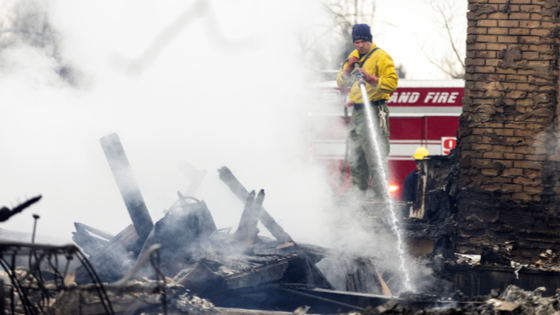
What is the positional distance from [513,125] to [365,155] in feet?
6.13

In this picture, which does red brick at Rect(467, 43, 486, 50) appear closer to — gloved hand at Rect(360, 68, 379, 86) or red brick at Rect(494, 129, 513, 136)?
red brick at Rect(494, 129, 513, 136)

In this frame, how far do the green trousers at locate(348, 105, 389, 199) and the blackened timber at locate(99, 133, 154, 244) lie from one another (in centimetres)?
273

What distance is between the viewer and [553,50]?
481 cm

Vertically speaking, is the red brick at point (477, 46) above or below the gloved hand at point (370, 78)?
above

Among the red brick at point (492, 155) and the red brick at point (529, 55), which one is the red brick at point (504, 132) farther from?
the red brick at point (529, 55)

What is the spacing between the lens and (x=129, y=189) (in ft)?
16.5

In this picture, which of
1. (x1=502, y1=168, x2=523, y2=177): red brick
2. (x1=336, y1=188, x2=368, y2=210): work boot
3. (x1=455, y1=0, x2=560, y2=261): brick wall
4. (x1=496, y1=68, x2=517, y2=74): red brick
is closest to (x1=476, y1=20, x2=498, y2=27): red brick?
(x1=455, y1=0, x2=560, y2=261): brick wall

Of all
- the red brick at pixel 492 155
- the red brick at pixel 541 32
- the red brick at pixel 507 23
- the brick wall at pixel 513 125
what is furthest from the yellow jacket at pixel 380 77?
the red brick at pixel 541 32

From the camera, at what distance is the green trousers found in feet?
19.9

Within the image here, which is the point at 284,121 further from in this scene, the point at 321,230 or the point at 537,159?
the point at 537,159

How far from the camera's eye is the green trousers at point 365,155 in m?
6.07

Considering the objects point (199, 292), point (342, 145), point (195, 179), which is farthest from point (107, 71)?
point (342, 145)

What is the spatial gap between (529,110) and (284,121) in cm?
510

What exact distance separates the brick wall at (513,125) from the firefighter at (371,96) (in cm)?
121
